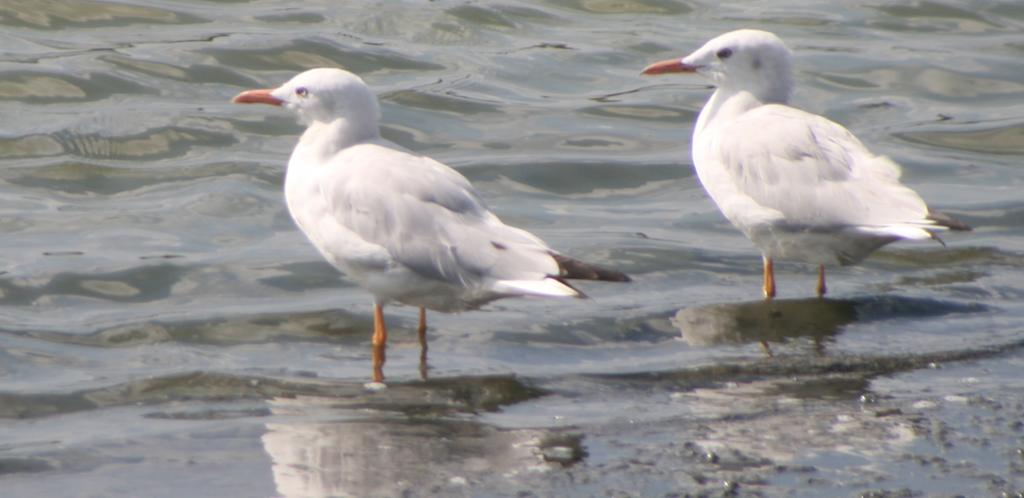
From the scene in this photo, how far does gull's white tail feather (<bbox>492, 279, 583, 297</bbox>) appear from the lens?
6.22 meters

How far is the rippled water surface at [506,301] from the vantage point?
5340mm

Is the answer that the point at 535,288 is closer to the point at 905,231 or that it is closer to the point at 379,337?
the point at 379,337

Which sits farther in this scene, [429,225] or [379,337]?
[379,337]

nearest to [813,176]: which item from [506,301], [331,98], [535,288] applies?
[506,301]

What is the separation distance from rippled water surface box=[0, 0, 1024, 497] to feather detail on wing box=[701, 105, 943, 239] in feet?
1.77

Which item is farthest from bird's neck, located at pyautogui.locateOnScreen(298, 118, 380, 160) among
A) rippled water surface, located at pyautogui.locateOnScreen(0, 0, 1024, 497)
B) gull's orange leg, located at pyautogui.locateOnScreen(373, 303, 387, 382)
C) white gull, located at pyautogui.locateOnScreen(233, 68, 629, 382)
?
rippled water surface, located at pyautogui.locateOnScreen(0, 0, 1024, 497)

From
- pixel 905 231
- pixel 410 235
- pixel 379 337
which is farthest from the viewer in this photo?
pixel 379 337

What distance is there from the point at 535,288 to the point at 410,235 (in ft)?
2.08

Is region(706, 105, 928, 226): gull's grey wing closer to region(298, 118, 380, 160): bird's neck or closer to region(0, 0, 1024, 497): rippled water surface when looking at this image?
region(0, 0, 1024, 497): rippled water surface

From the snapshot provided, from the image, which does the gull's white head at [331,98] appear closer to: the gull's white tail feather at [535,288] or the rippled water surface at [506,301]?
the rippled water surface at [506,301]

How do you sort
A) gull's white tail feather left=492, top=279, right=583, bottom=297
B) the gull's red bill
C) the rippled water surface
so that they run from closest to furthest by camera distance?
the rippled water surface, gull's white tail feather left=492, top=279, right=583, bottom=297, the gull's red bill

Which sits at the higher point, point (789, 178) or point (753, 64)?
point (753, 64)

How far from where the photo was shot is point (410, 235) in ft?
21.8

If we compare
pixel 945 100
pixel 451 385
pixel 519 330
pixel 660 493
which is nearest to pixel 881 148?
pixel 945 100
